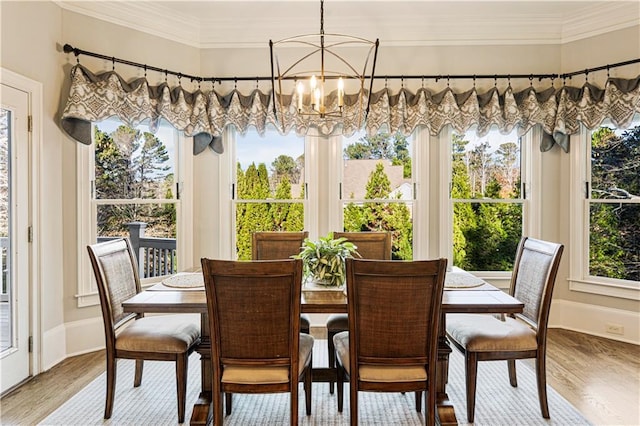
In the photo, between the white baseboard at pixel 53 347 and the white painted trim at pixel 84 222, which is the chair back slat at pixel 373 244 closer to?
the white painted trim at pixel 84 222

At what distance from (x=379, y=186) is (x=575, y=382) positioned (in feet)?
7.22

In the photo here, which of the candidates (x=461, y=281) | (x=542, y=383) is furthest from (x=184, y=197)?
(x=542, y=383)

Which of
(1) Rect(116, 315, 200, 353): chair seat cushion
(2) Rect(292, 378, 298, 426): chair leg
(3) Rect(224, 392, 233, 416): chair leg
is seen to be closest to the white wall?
(1) Rect(116, 315, 200, 353): chair seat cushion

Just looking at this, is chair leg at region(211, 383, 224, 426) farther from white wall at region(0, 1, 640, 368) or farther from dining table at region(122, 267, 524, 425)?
white wall at region(0, 1, 640, 368)

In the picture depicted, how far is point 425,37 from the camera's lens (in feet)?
13.0

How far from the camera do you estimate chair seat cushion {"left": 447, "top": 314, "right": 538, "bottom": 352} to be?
2.31 metres

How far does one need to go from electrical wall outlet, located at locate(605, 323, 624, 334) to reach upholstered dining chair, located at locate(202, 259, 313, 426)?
316cm

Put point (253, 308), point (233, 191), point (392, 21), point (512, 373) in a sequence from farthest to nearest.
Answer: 1. point (233, 191)
2. point (392, 21)
3. point (512, 373)
4. point (253, 308)

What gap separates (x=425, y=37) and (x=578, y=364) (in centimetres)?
303

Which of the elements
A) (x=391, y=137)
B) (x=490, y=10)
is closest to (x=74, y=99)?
(x=391, y=137)

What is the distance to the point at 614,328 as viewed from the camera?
3.71 metres

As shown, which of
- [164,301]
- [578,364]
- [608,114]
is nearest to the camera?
[164,301]

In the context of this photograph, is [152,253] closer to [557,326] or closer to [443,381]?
[443,381]

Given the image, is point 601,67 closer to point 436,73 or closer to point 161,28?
point 436,73
